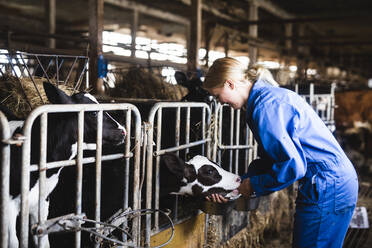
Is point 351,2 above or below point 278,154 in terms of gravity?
above

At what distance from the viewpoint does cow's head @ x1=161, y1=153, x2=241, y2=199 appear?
2.85 meters

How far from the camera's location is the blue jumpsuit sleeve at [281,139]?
2.17 metres

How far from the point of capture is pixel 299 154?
7.44ft

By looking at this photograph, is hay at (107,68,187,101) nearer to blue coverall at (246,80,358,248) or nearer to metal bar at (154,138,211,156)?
metal bar at (154,138,211,156)

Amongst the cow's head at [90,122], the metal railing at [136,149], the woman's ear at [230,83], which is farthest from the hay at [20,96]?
the woman's ear at [230,83]

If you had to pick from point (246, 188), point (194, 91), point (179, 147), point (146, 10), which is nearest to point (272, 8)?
point (146, 10)

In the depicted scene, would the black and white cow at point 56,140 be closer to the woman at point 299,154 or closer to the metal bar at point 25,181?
the metal bar at point 25,181

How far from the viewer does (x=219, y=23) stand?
325 inches

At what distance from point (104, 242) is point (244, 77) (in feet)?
4.85

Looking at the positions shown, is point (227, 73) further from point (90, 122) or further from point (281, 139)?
point (90, 122)

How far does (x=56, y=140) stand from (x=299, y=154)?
1.70 metres

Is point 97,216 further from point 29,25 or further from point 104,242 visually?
point 29,25

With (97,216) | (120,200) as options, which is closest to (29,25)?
(120,200)

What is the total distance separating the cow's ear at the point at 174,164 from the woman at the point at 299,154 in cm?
55
